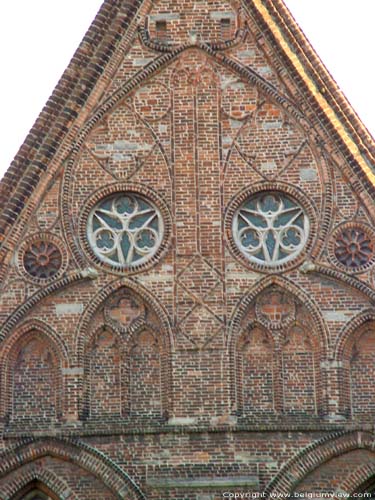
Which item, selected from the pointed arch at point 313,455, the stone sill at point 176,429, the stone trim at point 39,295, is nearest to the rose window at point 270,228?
the stone trim at point 39,295

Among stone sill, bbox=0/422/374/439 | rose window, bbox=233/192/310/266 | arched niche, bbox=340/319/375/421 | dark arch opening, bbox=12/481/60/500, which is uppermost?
rose window, bbox=233/192/310/266

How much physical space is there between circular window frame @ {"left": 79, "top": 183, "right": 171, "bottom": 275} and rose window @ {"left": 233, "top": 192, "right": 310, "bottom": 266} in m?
1.02

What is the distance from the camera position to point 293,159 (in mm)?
31500

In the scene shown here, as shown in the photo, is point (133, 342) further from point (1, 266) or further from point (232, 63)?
point (232, 63)

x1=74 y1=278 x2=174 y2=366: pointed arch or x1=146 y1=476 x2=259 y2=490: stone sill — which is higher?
x1=74 y1=278 x2=174 y2=366: pointed arch

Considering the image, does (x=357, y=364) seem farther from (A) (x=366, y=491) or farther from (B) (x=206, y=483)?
(B) (x=206, y=483)

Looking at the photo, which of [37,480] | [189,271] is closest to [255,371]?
[189,271]

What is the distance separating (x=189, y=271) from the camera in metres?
31.0

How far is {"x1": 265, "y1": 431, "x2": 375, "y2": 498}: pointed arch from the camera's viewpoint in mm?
29984

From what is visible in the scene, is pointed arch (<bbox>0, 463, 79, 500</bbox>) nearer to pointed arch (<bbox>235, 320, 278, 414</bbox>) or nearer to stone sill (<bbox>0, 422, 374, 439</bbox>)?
stone sill (<bbox>0, 422, 374, 439</bbox>)

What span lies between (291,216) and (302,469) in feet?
12.3

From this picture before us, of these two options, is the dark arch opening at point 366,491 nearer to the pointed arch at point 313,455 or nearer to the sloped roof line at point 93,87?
the pointed arch at point 313,455

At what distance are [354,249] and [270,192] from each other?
59.6 inches

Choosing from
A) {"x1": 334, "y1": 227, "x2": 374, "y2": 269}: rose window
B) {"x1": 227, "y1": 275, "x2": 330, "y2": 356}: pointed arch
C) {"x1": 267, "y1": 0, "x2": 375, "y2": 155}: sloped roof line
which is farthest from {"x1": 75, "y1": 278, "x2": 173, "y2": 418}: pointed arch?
{"x1": 267, "y1": 0, "x2": 375, "y2": 155}: sloped roof line
